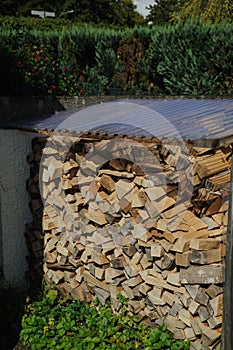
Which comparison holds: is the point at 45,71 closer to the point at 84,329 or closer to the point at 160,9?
the point at 84,329

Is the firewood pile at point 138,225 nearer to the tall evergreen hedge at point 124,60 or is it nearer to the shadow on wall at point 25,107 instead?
the shadow on wall at point 25,107

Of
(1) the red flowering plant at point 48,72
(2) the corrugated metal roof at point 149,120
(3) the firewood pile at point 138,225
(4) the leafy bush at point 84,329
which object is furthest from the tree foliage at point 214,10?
(4) the leafy bush at point 84,329

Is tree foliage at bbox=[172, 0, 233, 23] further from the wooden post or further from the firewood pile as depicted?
the wooden post

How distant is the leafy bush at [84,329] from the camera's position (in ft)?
13.1

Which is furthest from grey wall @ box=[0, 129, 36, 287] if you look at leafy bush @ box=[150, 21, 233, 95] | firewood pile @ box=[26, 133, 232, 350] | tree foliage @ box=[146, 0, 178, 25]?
tree foliage @ box=[146, 0, 178, 25]

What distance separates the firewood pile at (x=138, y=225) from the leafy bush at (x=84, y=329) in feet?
0.28

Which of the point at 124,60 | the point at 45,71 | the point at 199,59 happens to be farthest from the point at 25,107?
the point at 199,59

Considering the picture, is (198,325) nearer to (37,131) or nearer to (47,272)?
(47,272)

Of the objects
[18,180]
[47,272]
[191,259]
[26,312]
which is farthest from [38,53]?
[191,259]

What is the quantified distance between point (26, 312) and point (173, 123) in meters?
2.27

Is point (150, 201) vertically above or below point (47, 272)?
above

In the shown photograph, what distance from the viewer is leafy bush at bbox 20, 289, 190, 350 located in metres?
3.99

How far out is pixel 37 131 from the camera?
4688 mm

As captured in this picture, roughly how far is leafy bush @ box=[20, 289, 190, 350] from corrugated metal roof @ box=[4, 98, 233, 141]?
1.48m
